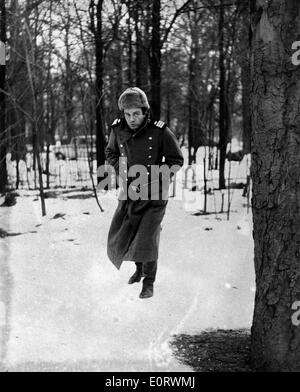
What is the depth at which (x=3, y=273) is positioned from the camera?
17.6ft

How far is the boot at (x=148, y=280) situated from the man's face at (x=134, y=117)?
1.22m

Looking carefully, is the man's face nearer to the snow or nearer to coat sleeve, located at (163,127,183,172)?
coat sleeve, located at (163,127,183,172)

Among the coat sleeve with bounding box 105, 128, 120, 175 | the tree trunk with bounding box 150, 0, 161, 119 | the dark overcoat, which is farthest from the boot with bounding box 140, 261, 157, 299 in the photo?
the tree trunk with bounding box 150, 0, 161, 119

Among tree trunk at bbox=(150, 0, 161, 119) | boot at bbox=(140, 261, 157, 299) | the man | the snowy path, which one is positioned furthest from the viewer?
tree trunk at bbox=(150, 0, 161, 119)

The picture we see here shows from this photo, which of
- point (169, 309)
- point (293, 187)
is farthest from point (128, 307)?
point (293, 187)

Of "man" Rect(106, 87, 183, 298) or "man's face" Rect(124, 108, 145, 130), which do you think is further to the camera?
"man" Rect(106, 87, 183, 298)

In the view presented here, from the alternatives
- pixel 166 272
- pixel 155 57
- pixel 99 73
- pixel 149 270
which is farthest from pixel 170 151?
pixel 99 73

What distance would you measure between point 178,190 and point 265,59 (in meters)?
8.58

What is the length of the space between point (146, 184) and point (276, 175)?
4.30 ft

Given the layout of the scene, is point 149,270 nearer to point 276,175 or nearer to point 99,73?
point 276,175

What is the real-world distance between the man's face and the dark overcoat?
0.05 meters

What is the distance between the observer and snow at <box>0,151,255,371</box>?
3.79 m

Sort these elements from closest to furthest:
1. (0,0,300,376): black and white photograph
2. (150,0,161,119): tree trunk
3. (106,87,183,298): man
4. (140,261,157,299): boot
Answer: (0,0,300,376): black and white photograph, (106,87,183,298): man, (140,261,157,299): boot, (150,0,161,119): tree trunk

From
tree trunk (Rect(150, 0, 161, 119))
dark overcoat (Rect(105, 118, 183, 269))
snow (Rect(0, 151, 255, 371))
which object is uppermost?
tree trunk (Rect(150, 0, 161, 119))
